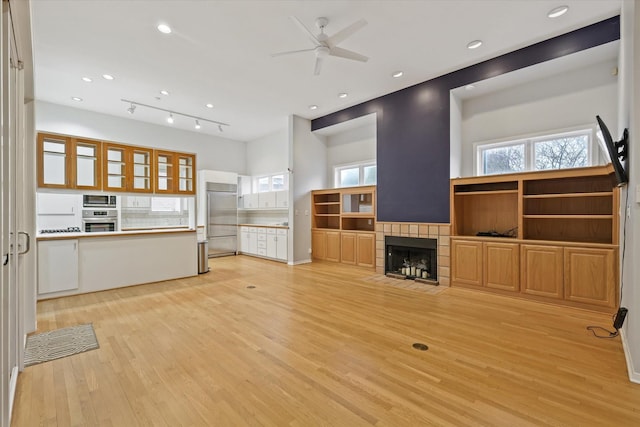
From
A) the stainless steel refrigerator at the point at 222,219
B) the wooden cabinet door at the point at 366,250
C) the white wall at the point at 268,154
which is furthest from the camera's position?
the white wall at the point at 268,154

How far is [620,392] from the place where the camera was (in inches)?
78.5

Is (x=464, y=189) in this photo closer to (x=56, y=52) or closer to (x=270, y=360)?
(x=270, y=360)

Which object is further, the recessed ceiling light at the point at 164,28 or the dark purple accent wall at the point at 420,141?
the dark purple accent wall at the point at 420,141

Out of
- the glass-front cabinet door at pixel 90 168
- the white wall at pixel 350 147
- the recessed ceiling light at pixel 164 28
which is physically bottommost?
the glass-front cabinet door at pixel 90 168

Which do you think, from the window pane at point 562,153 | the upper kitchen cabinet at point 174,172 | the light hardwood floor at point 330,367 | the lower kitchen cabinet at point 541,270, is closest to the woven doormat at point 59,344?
the light hardwood floor at point 330,367

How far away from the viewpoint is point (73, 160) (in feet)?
14.6

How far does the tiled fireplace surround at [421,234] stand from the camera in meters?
4.86

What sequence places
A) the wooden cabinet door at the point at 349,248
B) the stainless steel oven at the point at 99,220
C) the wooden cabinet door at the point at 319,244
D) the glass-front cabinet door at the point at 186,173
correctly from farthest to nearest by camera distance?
the wooden cabinet door at the point at 319,244
the wooden cabinet door at the point at 349,248
the stainless steel oven at the point at 99,220
the glass-front cabinet door at the point at 186,173

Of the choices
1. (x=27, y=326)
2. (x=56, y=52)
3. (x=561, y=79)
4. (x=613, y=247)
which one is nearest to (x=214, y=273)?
(x=27, y=326)

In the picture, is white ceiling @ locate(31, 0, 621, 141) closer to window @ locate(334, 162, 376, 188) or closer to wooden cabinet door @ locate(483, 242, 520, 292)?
window @ locate(334, 162, 376, 188)

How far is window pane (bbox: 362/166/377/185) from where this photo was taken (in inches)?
270

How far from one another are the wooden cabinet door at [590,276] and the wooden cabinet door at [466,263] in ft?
3.44

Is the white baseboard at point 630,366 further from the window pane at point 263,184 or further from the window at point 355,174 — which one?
the window pane at point 263,184

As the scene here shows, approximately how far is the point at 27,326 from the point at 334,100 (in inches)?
228
